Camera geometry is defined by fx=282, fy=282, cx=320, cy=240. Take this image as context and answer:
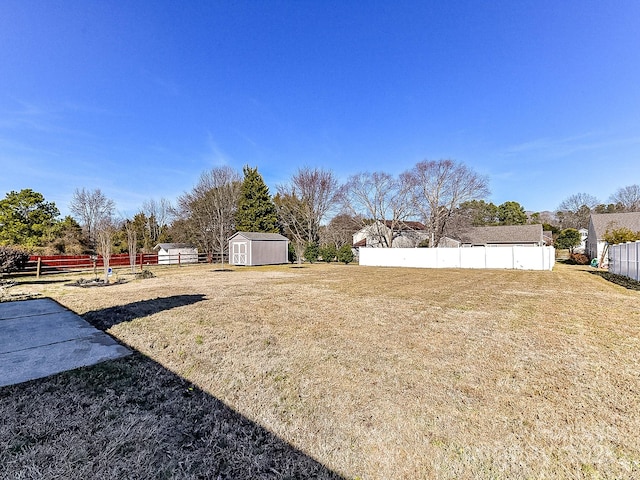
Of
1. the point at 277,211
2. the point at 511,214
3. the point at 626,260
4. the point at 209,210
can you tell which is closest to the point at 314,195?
the point at 277,211

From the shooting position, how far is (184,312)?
584cm

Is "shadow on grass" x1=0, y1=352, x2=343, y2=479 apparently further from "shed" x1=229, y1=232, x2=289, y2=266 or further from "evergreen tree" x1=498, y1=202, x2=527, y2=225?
"evergreen tree" x1=498, y1=202, x2=527, y2=225

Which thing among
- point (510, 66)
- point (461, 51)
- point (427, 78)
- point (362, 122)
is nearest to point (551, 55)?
point (510, 66)

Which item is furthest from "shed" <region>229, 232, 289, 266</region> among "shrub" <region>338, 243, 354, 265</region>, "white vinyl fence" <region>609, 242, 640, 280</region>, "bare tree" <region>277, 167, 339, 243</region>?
"white vinyl fence" <region>609, 242, 640, 280</region>

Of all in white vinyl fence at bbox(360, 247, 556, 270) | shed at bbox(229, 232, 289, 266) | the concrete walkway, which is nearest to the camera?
the concrete walkway

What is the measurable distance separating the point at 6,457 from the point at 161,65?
13.6m

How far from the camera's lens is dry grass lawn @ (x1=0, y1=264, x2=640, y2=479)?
1.77 metres

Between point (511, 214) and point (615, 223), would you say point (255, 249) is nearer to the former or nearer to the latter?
point (615, 223)

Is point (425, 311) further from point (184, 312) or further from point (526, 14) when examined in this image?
Answer: point (526, 14)

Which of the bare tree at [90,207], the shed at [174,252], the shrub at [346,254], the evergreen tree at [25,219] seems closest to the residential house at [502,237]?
the shrub at [346,254]

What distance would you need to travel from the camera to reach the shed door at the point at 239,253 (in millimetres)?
22234

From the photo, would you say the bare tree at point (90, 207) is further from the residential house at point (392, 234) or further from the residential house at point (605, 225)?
the residential house at point (605, 225)

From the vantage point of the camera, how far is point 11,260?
12164 mm

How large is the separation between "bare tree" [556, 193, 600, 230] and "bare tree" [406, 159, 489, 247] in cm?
3168
